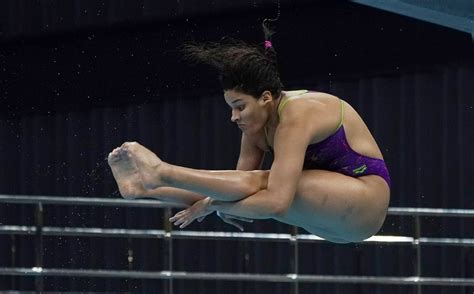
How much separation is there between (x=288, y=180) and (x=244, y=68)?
40 cm

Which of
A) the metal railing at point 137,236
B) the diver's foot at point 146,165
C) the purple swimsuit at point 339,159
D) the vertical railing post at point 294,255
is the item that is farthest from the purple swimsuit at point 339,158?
the vertical railing post at point 294,255

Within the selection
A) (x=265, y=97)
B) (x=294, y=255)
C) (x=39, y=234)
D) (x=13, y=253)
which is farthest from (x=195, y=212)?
(x=13, y=253)

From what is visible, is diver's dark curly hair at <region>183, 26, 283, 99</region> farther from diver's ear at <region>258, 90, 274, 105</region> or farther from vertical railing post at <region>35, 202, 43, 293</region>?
vertical railing post at <region>35, 202, 43, 293</region>

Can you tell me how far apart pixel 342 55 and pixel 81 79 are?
1.71 metres

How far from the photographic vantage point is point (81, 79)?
6.82m

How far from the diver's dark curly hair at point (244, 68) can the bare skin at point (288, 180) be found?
0.03 m

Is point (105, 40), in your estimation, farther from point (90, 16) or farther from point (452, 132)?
point (452, 132)

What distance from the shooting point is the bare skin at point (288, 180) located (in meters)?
3.29

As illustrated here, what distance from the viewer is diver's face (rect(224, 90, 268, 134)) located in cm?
343

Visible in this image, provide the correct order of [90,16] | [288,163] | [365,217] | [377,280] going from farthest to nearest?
[90,16]
[377,280]
[365,217]
[288,163]

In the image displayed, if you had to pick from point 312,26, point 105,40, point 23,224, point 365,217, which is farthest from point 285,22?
point 365,217

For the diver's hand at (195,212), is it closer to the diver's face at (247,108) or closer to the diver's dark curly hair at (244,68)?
the diver's face at (247,108)

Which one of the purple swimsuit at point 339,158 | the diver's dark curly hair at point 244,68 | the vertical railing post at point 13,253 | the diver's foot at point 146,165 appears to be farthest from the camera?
the vertical railing post at point 13,253

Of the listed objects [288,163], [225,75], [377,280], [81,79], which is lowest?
[377,280]
